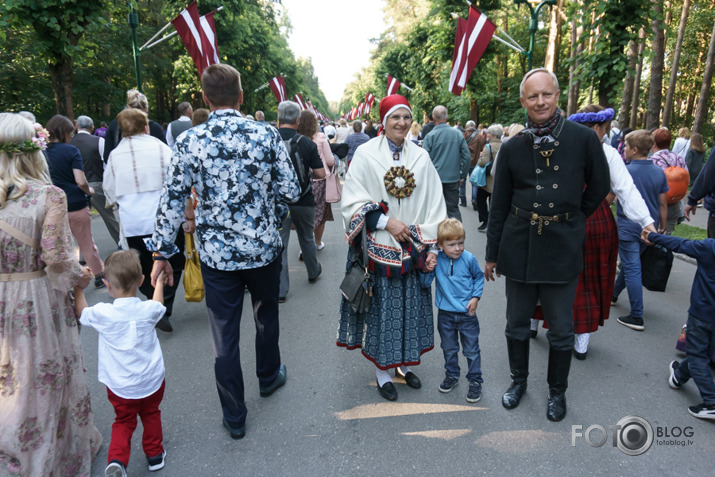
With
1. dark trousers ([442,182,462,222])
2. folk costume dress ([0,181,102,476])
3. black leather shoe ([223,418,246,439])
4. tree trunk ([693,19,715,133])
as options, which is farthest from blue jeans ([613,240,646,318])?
tree trunk ([693,19,715,133])

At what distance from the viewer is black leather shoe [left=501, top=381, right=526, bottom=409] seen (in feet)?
10.6

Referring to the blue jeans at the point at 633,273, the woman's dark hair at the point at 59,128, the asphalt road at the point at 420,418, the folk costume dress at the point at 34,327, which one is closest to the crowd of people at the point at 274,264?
the folk costume dress at the point at 34,327

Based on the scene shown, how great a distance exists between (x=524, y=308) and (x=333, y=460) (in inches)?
63.2

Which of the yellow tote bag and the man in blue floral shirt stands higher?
the man in blue floral shirt

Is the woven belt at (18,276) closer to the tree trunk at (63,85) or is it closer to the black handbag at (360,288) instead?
the black handbag at (360,288)

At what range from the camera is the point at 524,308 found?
316 cm

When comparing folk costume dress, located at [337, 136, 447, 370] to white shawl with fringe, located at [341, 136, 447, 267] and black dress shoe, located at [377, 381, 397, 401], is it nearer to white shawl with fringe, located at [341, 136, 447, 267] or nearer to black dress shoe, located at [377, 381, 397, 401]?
white shawl with fringe, located at [341, 136, 447, 267]

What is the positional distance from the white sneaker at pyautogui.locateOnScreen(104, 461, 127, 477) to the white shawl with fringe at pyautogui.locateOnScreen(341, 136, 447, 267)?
1.86m

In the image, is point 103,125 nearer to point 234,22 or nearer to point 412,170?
point 412,170

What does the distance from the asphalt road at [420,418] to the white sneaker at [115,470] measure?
29 cm

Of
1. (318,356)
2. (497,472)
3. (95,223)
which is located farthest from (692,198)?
(95,223)

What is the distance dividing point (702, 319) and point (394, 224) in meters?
2.22

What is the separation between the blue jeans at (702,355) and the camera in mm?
3057

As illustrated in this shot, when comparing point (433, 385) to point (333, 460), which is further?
point (433, 385)
